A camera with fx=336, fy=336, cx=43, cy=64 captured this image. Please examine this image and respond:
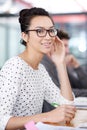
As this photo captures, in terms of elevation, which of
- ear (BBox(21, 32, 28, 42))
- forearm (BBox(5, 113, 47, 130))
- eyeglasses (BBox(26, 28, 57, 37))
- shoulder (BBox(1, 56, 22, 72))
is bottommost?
forearm (BBox(5, 113, 47, 130))

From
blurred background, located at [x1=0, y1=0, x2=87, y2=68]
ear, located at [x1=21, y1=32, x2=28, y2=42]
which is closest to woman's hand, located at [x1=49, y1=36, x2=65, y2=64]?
ear, located at [x1=21, y1=32, x2=28, y2=42]

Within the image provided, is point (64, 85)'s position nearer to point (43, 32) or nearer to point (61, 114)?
point (43, 32)

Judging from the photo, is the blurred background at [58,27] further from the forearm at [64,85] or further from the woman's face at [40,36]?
the woman's face at [40,36]

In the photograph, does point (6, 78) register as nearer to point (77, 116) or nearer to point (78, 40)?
point (77, 116)

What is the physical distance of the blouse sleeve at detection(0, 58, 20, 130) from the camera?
1604 mm

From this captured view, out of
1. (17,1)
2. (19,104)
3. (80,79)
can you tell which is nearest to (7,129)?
(19,104)

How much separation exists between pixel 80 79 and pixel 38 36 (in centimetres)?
221

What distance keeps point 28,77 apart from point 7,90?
0.61 ft

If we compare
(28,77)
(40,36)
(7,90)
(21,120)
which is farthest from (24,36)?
(21,120)

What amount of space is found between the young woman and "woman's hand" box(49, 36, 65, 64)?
18 mm

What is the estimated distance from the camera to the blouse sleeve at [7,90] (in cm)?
160

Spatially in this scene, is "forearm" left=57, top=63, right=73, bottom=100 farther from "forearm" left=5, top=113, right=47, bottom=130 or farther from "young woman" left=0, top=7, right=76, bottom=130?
"forearm" left=5, top=113, right=47, bottom=130

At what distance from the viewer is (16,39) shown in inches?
201

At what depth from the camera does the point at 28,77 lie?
5.89 ft
